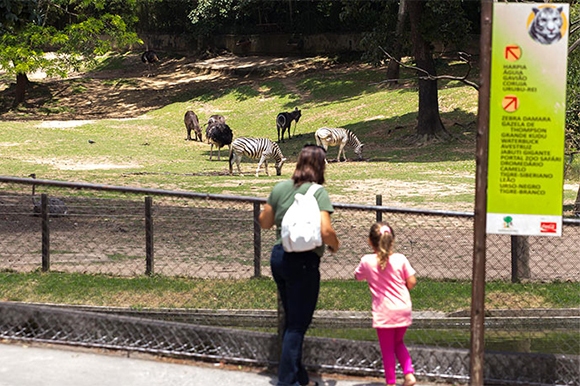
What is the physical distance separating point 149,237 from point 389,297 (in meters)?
5.59

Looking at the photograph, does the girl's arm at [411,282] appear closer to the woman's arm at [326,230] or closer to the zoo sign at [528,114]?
the woman's arm at [326,230]

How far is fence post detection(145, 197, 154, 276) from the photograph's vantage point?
10.5 metres

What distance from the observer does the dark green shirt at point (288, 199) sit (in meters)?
5.65

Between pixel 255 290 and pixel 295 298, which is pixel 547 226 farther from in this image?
pixel 255 290

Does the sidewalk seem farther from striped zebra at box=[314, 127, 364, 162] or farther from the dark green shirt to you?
striped zebra at box=[314, 127, 364, 162]

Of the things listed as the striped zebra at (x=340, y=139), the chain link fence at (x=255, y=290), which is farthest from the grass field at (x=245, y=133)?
the chain link fence at (x=255, y=290)

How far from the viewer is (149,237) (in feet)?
35.5

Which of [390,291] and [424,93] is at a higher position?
[424,93]

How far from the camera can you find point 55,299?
390 inches

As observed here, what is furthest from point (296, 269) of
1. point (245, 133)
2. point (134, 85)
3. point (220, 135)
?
point (134, 85)

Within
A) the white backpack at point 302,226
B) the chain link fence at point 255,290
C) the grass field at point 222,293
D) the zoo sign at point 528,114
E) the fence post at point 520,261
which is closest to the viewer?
the zoo sign at point 528,114

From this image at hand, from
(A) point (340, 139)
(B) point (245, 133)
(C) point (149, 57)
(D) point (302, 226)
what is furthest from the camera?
(C) point (149, 57)

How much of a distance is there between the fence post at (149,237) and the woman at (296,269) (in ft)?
16.1

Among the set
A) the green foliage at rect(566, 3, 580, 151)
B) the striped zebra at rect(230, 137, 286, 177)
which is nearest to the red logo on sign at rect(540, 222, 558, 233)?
the green foliage at rect(566, 3, 580, 151)
